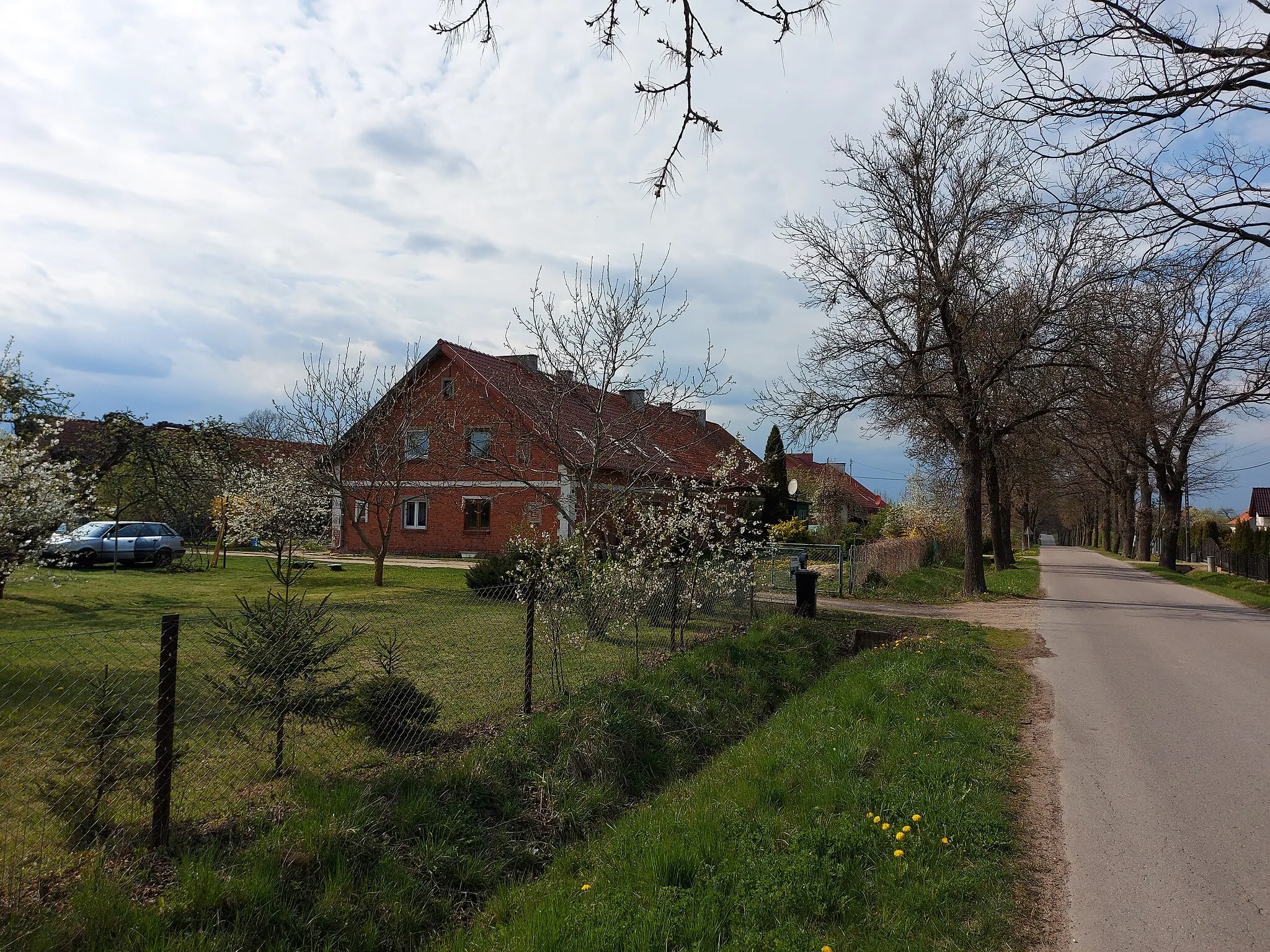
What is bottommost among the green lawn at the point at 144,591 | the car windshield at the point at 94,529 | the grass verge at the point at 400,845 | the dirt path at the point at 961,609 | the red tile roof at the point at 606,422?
the grass verge at the point at 400,845

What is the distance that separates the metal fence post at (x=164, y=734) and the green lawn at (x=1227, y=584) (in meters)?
22.5

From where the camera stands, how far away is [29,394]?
54.8 ft

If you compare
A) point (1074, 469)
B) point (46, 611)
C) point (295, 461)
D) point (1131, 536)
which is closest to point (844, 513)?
point (1074, 469)

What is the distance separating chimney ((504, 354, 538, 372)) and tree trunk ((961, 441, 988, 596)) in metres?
13.5

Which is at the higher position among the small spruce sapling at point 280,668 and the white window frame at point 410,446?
the white window frame at point 410,446

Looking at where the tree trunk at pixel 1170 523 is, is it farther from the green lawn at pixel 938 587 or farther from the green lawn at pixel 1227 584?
the green lawn at pixel 938 587

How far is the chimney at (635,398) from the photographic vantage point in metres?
11.9

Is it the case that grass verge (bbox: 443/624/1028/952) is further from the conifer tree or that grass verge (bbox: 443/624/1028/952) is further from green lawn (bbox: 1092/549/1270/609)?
the conifer tree

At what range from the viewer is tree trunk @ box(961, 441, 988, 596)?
21531 mm

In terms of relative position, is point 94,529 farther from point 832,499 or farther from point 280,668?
point 832,499

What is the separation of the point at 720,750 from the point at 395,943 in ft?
13.7

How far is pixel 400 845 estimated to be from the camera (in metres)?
4.91

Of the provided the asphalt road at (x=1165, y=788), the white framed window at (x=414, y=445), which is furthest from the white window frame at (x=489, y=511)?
the asphalt road at (x=1165, y=788)

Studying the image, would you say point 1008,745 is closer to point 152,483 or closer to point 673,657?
point 673,657
